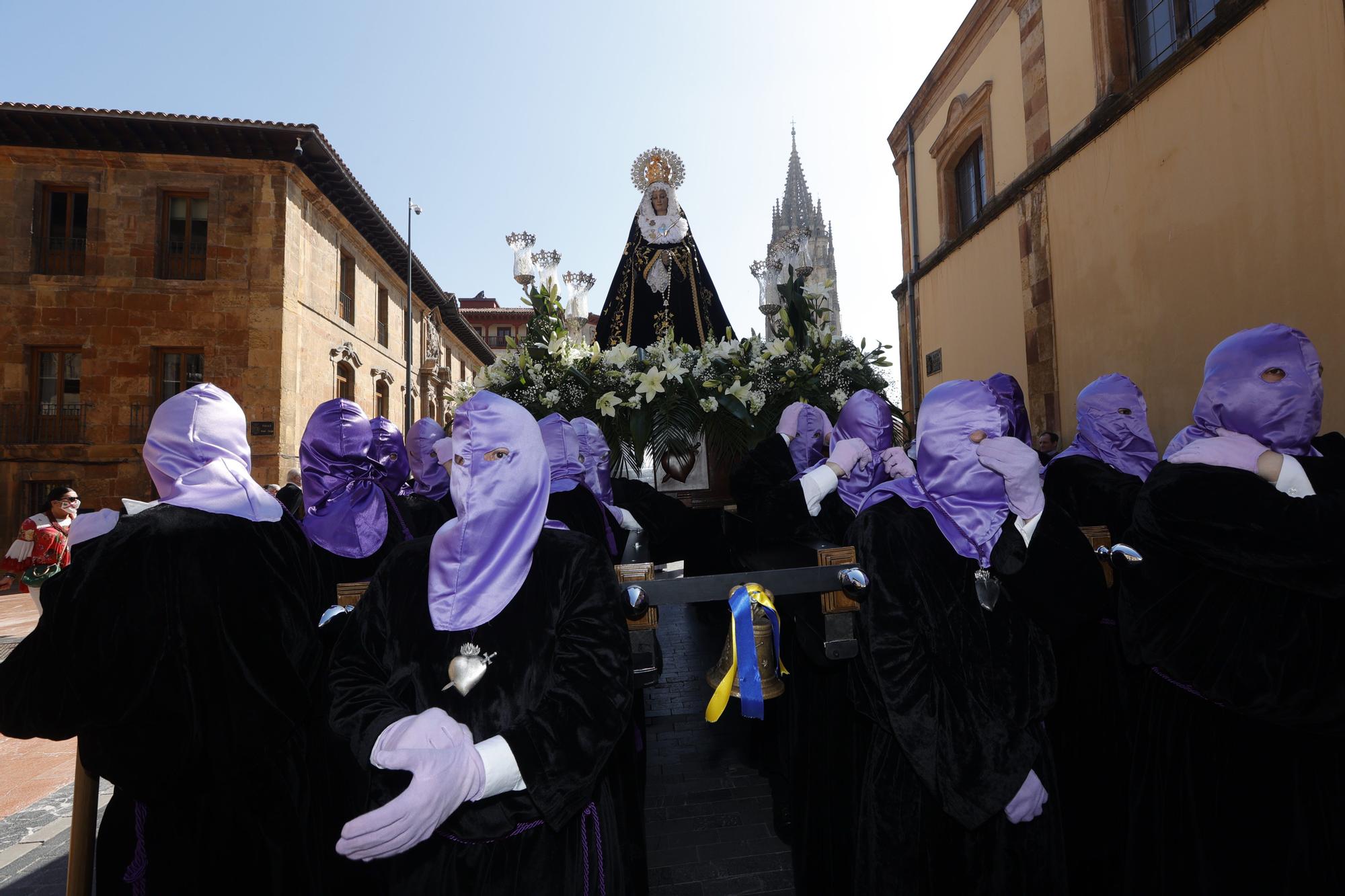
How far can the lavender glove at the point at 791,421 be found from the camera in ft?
13.3

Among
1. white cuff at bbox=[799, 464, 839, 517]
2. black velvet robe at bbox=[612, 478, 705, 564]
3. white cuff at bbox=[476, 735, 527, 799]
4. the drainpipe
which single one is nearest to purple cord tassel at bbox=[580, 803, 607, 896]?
white cuff at bbox=[476, 735, 527, 799]

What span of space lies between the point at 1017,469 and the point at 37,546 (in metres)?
7.43

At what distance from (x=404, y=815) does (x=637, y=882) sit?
6.13 feet

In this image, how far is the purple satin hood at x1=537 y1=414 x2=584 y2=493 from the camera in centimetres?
358

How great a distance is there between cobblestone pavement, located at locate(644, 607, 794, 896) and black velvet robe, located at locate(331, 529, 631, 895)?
1645 millimetres

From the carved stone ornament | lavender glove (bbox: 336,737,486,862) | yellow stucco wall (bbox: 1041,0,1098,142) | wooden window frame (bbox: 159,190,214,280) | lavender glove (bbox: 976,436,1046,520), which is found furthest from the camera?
the carved stone ornament

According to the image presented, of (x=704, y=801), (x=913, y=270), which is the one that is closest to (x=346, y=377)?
(x=913, y=270)

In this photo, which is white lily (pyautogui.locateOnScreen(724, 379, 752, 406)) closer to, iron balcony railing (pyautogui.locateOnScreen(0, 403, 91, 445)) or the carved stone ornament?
the carved stone ornament

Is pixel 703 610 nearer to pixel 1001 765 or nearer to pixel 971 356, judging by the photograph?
pixel 1001 765

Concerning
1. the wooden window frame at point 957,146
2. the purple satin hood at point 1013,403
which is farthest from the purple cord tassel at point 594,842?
the wooden window frame at point 957,146

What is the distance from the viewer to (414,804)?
4.83ft

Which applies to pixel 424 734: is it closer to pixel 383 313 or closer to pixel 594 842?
pixel 594 842

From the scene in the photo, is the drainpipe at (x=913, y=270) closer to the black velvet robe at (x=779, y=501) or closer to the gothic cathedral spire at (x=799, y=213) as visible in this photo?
the black velvet robe at (x=779, y=501)

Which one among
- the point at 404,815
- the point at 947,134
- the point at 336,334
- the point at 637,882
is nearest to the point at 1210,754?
the point at 637,882
